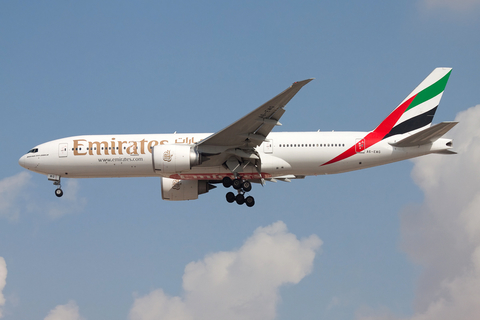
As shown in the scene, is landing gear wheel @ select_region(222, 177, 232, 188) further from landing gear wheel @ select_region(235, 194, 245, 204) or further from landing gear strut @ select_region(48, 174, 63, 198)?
landing gear strut @ select_region(48, 174, 63, 198)

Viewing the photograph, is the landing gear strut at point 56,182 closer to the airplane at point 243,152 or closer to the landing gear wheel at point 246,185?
the airplane at point 243,152

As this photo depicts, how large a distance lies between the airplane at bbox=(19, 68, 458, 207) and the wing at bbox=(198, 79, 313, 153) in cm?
5

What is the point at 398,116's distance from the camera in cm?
2928

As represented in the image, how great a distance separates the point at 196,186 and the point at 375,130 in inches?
394

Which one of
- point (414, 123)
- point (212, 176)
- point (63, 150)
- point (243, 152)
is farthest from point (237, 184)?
point (414, 123)

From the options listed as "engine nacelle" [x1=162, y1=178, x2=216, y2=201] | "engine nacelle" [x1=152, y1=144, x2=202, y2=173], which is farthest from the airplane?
"engine nacelle" [x1=162, y1=178, x2=216, y2=201]

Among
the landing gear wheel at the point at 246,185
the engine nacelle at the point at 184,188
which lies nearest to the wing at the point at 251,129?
the landing gear wheel at the point at 246,185

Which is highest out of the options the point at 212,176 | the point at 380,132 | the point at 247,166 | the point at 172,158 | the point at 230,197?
the point at 380,132

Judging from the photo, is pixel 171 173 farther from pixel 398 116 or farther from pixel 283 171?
pixel 398 116

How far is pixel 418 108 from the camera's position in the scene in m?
29.8

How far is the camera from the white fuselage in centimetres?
2777

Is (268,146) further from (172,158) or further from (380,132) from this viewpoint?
(380,132)

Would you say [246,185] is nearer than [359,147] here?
No

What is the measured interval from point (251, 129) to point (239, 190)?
425 centimetres
